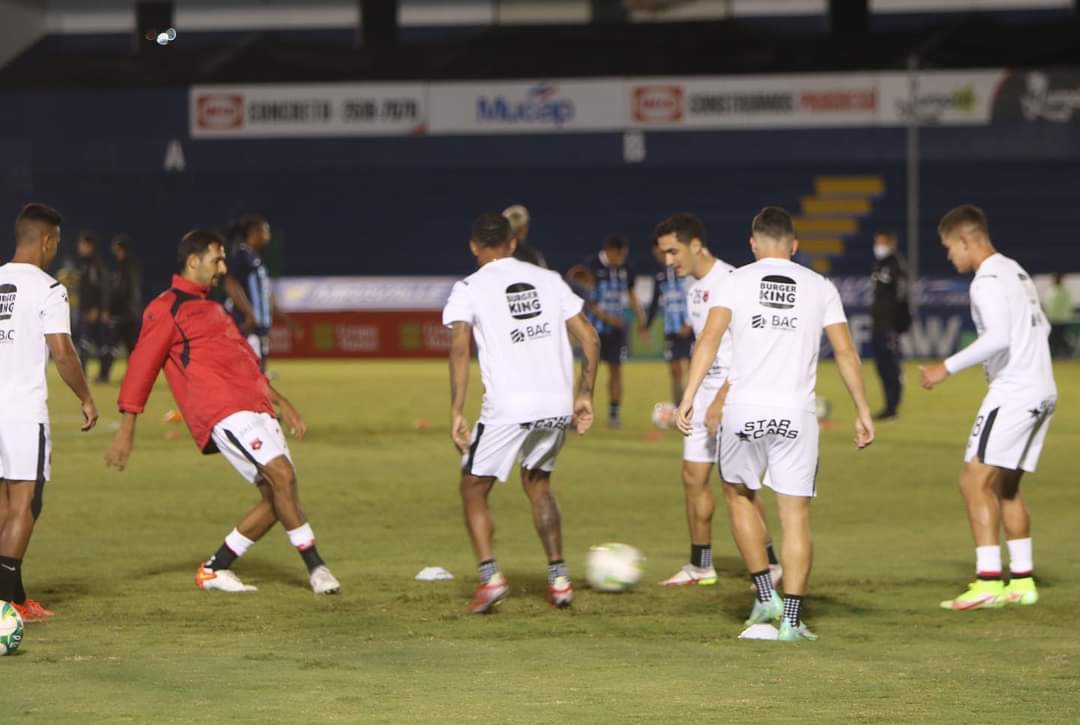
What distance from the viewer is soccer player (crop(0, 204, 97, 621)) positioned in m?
9.65

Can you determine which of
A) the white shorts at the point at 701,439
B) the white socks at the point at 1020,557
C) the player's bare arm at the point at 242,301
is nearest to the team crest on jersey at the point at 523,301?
the white shorts at the point at 701,439

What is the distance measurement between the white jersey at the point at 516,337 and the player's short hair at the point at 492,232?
0.49 feet

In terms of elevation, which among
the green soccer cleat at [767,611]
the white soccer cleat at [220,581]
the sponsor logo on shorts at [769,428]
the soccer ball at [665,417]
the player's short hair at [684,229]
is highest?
the player's short hair at [684,229]

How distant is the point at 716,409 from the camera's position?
10.1 metres

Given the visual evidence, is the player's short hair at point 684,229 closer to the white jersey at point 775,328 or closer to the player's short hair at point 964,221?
the player's short hair at point 964,221

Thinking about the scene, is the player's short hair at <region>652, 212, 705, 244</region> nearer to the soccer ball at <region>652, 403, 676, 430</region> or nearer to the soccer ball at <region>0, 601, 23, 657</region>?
the soccer ball at <region>0, 601, 23, 657</region>

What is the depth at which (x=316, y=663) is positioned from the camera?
331 inches

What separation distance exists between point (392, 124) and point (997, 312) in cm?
3288

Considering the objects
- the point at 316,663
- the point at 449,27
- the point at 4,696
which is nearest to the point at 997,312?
the point at 316,663

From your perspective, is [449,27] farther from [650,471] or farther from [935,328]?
[650,471]

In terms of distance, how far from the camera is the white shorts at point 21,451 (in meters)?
9.65

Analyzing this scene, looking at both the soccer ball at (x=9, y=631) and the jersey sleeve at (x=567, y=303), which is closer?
the soccer ball at (x=9, y=631)

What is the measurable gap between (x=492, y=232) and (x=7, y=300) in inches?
105

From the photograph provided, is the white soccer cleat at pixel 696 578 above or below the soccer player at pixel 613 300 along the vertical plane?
below
